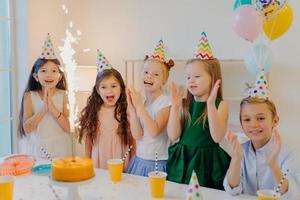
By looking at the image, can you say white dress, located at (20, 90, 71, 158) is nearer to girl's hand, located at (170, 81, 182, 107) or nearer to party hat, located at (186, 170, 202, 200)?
girl's hand, located at (170, 81, 182, 107)

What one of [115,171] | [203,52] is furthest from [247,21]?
[115,171]

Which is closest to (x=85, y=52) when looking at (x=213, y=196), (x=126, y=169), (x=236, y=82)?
(x=236, y=82)

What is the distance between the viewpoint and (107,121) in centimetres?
213

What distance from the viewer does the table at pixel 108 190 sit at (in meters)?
1.48

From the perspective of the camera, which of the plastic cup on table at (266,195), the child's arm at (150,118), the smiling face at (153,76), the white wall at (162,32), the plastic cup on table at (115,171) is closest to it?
the plastic cup on table at (266,195)

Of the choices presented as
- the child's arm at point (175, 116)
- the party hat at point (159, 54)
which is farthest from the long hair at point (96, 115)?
the child's arm at point (175, 116)

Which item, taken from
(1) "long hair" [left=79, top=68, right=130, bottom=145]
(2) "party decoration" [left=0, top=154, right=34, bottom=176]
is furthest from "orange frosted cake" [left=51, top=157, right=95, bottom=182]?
(1) "long hair" [left=79, top=68, right=130, bottom=145]

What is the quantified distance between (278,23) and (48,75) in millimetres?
1420

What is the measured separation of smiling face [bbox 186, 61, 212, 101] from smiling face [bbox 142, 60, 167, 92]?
264mm

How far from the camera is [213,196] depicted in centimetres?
149

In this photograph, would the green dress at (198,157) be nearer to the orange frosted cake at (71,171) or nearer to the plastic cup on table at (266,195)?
the plastic cup on table at (266,195)

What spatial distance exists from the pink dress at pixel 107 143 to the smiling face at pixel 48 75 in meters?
0.45

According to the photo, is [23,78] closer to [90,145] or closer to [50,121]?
[50,121]

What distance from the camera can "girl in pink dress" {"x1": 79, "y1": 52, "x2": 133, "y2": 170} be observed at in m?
2.11
